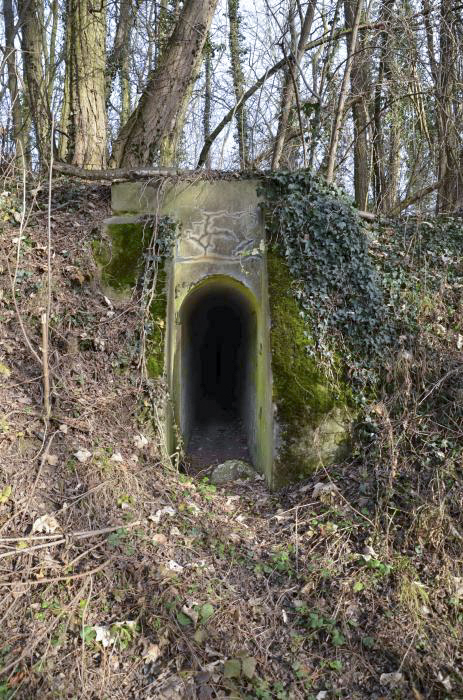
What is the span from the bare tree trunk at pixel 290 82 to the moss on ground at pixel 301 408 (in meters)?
4.52

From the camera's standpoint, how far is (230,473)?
20.8 feet

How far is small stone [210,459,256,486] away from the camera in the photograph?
6250 mm

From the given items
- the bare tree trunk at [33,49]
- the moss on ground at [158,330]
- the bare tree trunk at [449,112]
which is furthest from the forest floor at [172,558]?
the bare tree trunk at [449,112]

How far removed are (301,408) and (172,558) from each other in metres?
2.28

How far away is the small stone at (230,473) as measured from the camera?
20.5ft

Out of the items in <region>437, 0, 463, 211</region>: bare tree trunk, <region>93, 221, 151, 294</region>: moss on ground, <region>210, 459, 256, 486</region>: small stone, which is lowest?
<region>210, 459, 256, 486</region>: small stone

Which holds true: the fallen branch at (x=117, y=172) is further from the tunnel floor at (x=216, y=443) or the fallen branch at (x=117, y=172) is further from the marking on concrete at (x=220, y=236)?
the tunnel floor at (x=216, y=443)

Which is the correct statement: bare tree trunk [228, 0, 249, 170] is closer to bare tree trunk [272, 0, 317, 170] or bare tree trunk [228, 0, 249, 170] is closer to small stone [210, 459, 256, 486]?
bare tree trunk [272, 0, 317, 170]

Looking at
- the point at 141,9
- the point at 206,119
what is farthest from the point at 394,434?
→ the point at 206,119

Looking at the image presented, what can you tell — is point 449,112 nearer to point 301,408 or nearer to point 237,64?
point 237,64

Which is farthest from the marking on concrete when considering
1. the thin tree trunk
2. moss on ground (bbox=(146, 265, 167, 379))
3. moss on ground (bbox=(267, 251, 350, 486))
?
the thin tree trunk

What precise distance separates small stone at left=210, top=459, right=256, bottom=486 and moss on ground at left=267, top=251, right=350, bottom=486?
806mm

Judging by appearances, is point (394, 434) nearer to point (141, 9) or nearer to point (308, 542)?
point (308, 542)

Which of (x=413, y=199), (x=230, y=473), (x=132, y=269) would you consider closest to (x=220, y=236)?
(x=132, y=269)
